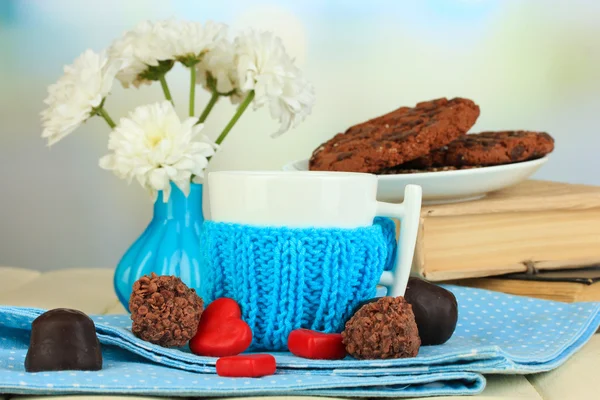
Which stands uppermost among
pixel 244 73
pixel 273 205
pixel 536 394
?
pixel 244 73

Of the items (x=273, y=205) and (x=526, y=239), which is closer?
(x=273, y=205)

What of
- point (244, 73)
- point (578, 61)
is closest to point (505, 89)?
point (578, 61)

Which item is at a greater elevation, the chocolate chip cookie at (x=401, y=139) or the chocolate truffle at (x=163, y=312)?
the chocolate chip cookie at (x=401, y=139)

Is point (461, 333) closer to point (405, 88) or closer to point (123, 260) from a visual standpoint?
point (123, 260)

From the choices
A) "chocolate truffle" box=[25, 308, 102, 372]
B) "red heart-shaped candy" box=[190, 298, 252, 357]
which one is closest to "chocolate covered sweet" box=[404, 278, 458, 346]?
"red heart-shaped candy" box=[190, 298, 252, 357]

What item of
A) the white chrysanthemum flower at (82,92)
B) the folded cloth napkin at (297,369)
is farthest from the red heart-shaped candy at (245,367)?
the white chrysanthemum flower at (82,92)

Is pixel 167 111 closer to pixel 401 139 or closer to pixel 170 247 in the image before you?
pixel 170 247

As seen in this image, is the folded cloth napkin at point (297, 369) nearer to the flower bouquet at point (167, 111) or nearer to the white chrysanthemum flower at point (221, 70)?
the flower bouquet at point (167, 111)
